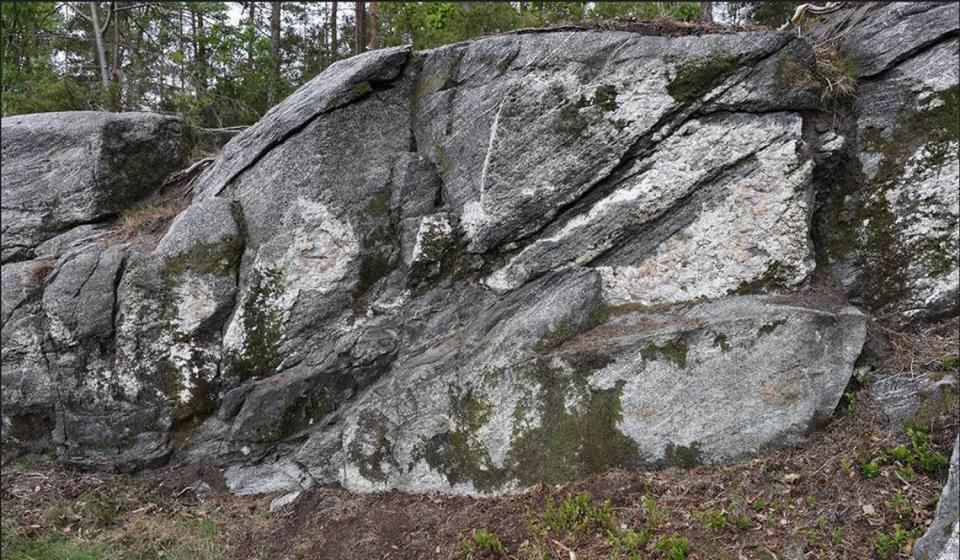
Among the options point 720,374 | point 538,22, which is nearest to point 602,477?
point 720,374

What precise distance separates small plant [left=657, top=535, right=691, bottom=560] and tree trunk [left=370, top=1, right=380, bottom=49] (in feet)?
31.5

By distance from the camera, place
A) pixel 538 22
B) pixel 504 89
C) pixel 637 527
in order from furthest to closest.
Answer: pixel 538 22, pixel 504 89, pixel 637 527

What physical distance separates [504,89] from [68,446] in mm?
5897

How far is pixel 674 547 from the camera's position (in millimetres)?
3986

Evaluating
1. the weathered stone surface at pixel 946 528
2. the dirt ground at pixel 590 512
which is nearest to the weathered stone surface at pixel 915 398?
the dirt ground at pixel 590 512

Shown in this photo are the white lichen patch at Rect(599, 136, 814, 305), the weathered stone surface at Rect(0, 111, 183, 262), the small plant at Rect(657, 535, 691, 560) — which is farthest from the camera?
the weathered stone surface at Rect(0, 111, 183, 262)

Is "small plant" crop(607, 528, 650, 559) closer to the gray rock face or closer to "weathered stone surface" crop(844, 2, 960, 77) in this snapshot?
the gray rock face

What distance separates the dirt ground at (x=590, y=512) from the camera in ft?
13.1

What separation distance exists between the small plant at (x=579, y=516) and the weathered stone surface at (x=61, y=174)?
6478 millimetres

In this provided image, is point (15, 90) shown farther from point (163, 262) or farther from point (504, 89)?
point (504, 89)

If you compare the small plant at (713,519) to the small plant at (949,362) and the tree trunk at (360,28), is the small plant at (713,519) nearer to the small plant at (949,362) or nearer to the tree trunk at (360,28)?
the small plant at (949,362)

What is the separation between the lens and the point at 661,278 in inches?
215

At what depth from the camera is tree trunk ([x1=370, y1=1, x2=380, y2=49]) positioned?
1085cm

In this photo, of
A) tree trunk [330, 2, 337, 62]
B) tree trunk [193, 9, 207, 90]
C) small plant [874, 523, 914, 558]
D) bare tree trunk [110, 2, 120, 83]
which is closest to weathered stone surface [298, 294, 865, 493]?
small plant [874, 523, 914, 558]
